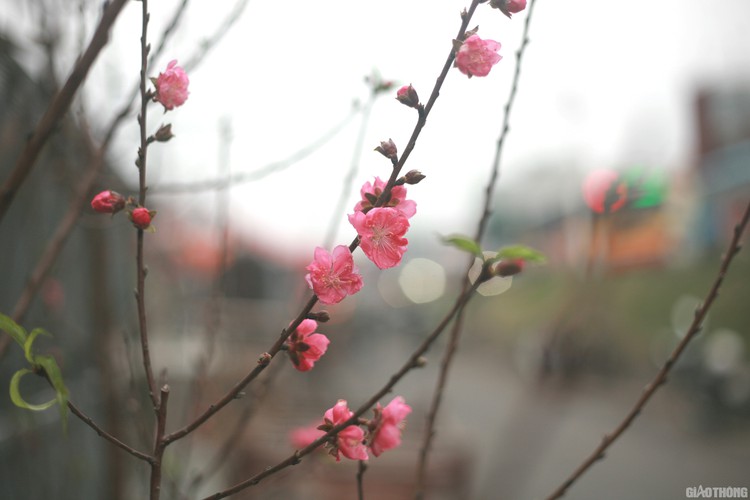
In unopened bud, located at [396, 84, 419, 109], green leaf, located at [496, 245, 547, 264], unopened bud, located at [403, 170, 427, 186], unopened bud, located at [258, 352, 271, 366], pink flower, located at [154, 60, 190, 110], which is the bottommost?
unopened bud, located at [258, 352, 271, 366]

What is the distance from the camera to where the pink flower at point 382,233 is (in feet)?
2.66

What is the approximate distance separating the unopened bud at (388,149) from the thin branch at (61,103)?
0.45 meters

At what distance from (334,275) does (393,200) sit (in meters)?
0.14

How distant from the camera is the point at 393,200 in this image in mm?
877

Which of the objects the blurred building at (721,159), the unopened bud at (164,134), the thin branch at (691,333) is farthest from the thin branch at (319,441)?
the blurred building at (721,159)

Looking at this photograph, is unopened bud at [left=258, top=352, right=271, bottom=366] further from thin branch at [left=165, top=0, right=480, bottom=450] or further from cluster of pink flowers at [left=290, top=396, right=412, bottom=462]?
cluster of pink flowers at [left=290, top=396, right=412, bottom=462]

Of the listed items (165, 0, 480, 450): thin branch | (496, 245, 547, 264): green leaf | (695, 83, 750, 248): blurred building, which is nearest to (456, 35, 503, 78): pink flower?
(165, 0, 480, 450): thin branch

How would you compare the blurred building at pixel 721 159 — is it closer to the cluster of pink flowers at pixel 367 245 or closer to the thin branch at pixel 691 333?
the thin branch at pixel 691 333

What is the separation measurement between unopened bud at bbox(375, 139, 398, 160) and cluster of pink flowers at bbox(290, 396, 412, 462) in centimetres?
38

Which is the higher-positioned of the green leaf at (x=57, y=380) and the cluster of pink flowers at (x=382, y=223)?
the cluster of pink flowers at (x=382, y=223)

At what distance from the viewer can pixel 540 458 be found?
737 centimetres

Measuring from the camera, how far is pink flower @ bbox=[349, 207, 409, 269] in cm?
81

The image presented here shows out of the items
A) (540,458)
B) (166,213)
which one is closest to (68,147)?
(166,213)

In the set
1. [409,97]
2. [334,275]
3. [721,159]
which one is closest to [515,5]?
[409,97]
